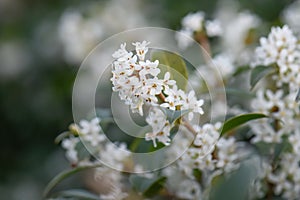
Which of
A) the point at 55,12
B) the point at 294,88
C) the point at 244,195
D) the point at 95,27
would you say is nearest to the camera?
the point at 244,195

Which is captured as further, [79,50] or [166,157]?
[79,50]

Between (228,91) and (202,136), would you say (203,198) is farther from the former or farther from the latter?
(228,91)

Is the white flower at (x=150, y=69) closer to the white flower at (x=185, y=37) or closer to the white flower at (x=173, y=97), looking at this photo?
the white flower at (x=173, y=97)

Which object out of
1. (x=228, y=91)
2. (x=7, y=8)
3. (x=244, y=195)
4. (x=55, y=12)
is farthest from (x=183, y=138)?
(x=7, y=8)

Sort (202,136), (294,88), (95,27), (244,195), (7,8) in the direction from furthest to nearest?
(7,8) → (95,27) → (294,88) → (202,136) → (244,195)

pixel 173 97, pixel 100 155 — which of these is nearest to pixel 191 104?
pixel 173 97

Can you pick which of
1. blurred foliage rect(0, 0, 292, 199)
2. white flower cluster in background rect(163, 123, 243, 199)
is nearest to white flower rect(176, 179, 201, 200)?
white flower cluster in background rect(163, 123, 243, 199)

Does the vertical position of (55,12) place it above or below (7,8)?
below
